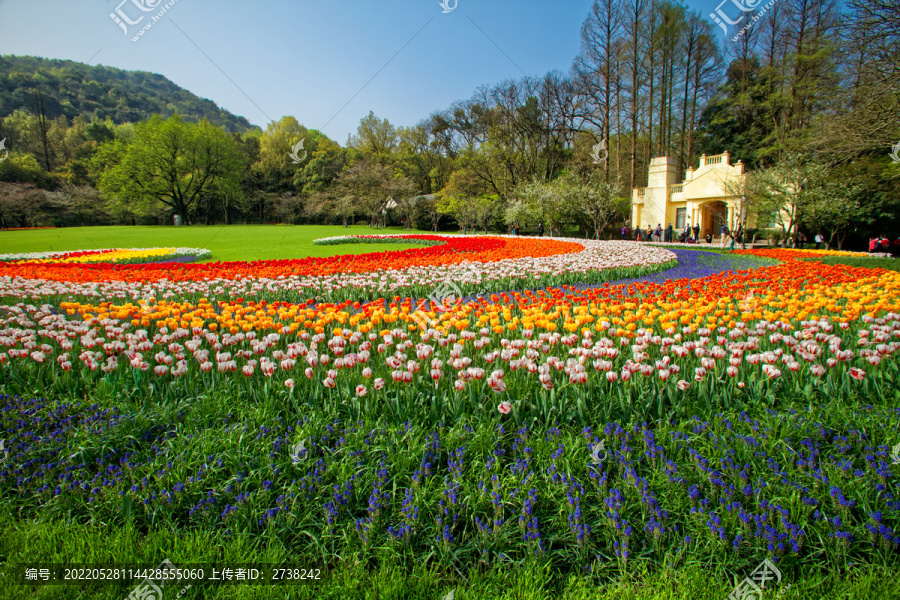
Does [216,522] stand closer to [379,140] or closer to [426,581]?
[426,581]

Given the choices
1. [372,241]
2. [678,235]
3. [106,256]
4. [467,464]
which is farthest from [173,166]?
[467,464]

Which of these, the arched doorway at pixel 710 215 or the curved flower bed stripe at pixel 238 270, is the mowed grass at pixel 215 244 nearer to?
the curved flower bed stripe at pixel 238 270

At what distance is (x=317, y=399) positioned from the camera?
10.1 ft

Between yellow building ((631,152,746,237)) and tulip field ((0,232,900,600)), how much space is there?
96.2 ft

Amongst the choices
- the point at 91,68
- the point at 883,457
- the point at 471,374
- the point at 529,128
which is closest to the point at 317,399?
the point at 471,374

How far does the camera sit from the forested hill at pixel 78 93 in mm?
51344

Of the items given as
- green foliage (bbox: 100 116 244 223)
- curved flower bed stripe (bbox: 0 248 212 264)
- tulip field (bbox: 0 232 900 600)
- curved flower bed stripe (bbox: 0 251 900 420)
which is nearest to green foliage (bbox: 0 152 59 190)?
green foliage (bbox: 100 116 244 223)

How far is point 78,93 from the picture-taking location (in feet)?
182

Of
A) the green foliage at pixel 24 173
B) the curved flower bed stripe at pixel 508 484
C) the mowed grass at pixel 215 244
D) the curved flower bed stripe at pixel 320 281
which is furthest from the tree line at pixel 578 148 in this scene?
the curved flower bed stripe at pixel 508 484

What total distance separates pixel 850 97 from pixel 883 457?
61.3 ft

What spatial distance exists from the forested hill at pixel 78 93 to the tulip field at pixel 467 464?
217 feet

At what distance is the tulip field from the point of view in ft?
6.28

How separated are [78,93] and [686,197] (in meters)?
72.6

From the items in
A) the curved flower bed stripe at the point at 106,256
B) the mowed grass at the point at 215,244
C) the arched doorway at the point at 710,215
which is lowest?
the curved flower bed stripe at the point at 106,256
